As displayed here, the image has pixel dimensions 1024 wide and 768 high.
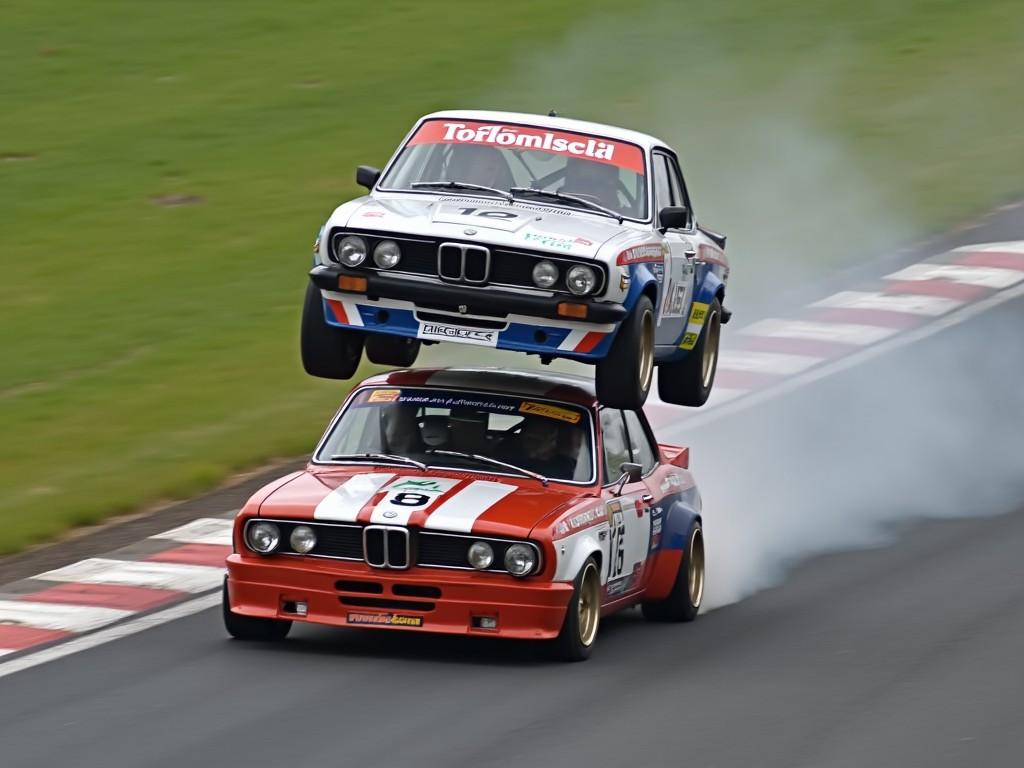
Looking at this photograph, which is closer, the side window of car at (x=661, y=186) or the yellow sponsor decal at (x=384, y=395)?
the yellow sponsor decal at (x=384, y=395)

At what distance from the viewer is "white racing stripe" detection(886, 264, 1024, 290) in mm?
21844

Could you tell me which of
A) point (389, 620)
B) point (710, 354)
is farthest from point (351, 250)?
point (710, 354)

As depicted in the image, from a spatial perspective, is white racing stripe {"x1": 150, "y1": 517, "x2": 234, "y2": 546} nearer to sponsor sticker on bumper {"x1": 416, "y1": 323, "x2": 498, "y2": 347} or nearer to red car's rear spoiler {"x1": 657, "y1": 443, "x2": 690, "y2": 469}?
red car's rear spoiler {"x1": 657, "y1": 443, "x2": 690, "y2": 469}

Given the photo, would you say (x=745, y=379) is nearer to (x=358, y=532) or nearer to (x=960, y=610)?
(x=960, y=610)

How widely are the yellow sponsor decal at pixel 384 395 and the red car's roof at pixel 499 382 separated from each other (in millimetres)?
65

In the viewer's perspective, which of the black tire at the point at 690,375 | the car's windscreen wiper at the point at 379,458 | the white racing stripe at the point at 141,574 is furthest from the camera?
the black tire at the point at 690,375

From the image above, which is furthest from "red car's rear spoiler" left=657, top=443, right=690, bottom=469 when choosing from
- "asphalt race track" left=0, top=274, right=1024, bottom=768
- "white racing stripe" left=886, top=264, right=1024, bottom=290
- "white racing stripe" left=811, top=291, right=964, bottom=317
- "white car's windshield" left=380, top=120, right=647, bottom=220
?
"white racing stripe" left=886, top=264, right=1024, bottom=290

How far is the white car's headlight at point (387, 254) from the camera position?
10.6m

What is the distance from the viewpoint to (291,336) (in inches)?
770

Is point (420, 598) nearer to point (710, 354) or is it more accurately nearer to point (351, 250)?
point (351, 250)

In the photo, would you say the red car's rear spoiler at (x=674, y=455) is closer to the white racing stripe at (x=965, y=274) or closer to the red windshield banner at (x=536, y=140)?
the red windshield banner at (x=536, y=140)

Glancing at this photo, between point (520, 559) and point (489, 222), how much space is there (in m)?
1.98

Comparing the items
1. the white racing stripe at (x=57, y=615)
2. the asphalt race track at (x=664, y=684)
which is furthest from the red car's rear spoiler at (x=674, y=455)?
the white racing stripe at (x=57, y=615)

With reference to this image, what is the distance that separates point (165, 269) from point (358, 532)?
12030 millimetres
